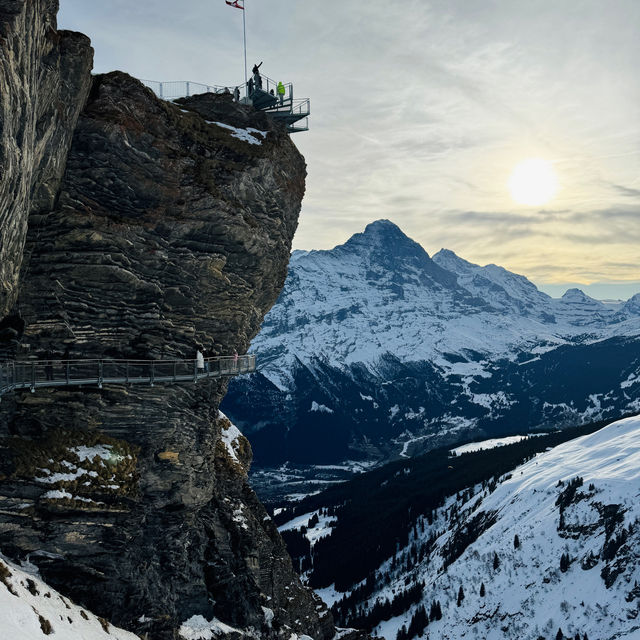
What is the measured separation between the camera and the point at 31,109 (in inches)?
1002

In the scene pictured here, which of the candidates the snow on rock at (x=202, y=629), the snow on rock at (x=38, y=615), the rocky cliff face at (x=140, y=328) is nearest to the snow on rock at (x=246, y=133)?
the rocky cliff face at (x=140, y=328)

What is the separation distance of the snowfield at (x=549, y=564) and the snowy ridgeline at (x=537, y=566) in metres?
0.23

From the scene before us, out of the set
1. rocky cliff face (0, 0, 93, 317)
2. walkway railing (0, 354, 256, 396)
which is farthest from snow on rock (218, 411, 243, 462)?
rocky cliff face (0, 0, 93, 317)

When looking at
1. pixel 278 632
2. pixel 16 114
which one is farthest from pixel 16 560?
pixel 278 632

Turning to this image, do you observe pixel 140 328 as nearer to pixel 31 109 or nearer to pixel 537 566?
pixel 31 109

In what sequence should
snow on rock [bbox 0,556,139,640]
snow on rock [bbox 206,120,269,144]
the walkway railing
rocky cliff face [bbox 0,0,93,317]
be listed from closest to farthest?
rocky cliff face [bbox 0,0,93,317] → snow on rock [bbox 0,556,139,640] → the walkway railing → snow on rock [bbox 206,120,269,144]

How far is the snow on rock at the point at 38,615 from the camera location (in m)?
24.4

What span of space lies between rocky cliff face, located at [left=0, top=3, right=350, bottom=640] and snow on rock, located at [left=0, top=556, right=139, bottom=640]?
1.96m

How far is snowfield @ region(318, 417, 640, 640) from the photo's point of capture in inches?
4370

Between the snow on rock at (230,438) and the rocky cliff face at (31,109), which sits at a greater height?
the rocky cliff face at (31,109)

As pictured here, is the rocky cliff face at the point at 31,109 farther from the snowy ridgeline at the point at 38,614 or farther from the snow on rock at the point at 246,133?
the snowy ridgeline at the point at 38,614

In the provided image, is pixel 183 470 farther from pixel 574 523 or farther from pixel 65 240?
pixel 574 523

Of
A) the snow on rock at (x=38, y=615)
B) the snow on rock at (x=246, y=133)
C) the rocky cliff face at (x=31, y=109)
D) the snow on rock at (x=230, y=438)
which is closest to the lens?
the rocky cliff face at (x=31, y=109)

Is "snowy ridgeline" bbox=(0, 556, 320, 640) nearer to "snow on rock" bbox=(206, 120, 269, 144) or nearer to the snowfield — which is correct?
"snow on rock" bbox=(206, 120, 269, 144)
